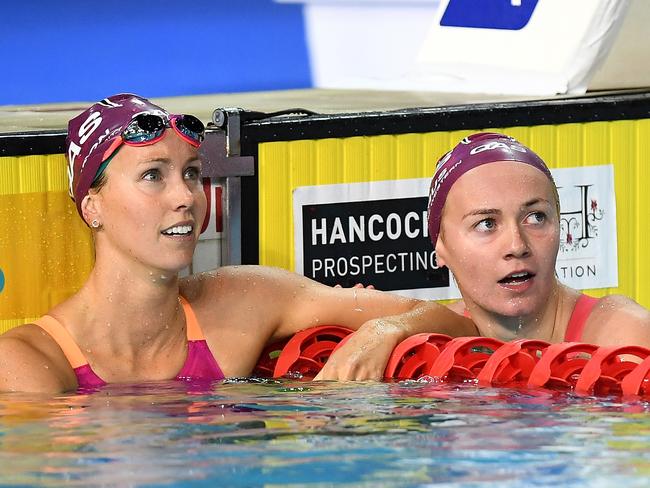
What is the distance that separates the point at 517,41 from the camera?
19.0ft

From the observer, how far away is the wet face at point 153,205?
3.95m

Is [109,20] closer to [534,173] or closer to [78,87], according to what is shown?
[78,87]

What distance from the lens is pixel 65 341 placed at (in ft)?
12.9

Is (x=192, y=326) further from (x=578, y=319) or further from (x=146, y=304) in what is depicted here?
(x=578, y=319)

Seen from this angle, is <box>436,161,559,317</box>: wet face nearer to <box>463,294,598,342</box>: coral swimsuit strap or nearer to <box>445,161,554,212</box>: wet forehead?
<box>445,161,554,212</box>: wet forehead

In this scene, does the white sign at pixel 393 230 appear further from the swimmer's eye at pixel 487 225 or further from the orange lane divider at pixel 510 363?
the swimmer's eye at pixel 487 225

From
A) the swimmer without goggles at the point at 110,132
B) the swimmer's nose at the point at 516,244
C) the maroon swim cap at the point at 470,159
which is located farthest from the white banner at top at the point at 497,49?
the swimmer without goggles at the point at 110,132

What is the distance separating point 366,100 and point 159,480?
121 inches

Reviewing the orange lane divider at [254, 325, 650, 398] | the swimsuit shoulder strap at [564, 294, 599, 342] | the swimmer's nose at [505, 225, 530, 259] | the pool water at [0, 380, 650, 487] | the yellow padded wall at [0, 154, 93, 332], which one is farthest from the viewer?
the yellow padded wall at [0, 154, 93, 332]

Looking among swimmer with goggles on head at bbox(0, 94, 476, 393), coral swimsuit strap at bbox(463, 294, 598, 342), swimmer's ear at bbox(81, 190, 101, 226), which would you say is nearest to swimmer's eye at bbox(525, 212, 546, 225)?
coral swimsuit strap at bbox(463, 294, 598, 342)

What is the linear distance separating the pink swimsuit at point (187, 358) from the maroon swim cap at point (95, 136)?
1.28 ft

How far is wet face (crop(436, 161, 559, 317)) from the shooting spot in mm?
3893

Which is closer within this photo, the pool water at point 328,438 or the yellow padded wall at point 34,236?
the pool water at point 328,438

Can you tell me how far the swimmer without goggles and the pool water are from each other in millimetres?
668
